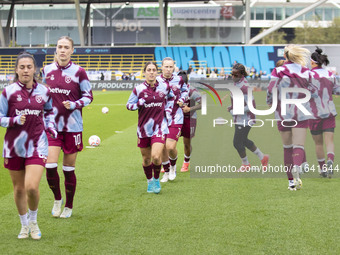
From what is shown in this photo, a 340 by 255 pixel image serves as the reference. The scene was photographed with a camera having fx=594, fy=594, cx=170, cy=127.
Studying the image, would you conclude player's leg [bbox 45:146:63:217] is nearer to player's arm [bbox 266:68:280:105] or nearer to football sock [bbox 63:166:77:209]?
football sock [bbox 63:166:77:209]

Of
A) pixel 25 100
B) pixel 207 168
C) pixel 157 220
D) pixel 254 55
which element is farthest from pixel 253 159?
pixel 254 55

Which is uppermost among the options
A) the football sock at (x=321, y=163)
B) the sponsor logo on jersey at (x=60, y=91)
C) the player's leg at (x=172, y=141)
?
the sponsor logo on jersey at (x=60, y=91)

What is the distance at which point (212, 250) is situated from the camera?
19.0 ft

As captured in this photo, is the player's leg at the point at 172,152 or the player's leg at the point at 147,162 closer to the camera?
the player's leg at the point at 147,162

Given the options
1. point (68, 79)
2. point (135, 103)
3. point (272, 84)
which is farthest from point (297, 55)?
point (68, 79)

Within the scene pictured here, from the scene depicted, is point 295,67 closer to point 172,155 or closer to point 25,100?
point 172,155

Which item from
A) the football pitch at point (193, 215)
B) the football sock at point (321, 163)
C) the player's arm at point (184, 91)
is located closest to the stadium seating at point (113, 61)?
the football pitch at point (193, 215)

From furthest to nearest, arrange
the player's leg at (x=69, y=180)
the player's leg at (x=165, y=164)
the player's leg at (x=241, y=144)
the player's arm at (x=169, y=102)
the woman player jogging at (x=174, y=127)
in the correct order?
the player's leg at (x=165, y=164), the woman player jogging at (x=174, y=127), the player's leg at (x=241, y=144), the player's arm at (x=169, y=102), the player's leg at (x=69, y=180)

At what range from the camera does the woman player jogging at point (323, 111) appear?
9.24 m

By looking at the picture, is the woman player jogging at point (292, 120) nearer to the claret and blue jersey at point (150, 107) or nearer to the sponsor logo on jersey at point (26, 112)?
the claret and blue jersey at point (150, 107)

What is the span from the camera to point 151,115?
8.74 metres

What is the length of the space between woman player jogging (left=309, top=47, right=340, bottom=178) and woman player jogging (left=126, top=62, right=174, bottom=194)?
7.76ft

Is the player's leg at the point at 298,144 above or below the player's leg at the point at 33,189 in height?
above

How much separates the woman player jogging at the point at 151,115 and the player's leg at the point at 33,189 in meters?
2.65
